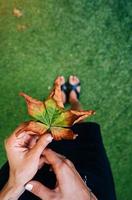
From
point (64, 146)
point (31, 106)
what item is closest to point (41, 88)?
point (64, 146)

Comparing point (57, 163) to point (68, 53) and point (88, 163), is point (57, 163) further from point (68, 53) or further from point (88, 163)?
point (68, 53)

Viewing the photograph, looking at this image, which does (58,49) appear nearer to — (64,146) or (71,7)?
(71,7)

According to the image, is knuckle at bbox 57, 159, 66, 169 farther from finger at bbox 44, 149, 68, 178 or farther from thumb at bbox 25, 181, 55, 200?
thumb at bbox 25, 181, 55, 200

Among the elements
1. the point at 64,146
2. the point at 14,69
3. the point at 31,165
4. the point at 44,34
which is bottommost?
the point at 64,146

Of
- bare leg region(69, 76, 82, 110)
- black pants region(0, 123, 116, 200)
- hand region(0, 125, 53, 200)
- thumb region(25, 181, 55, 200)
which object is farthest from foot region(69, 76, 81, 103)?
thumb region(25, 181, 55, 200)

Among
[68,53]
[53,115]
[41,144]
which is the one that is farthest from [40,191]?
[68,53]

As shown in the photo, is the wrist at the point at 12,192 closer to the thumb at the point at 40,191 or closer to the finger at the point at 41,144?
the thumb at the point at 40,191

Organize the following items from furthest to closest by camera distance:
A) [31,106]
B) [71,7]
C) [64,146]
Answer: [71,7] < [64,146] < [31,106]
